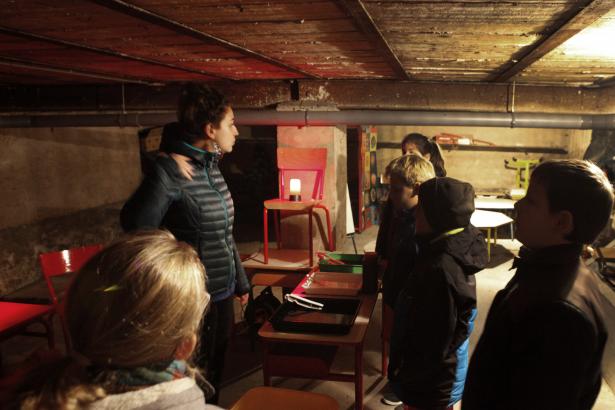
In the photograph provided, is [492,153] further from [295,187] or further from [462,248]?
[462,248]

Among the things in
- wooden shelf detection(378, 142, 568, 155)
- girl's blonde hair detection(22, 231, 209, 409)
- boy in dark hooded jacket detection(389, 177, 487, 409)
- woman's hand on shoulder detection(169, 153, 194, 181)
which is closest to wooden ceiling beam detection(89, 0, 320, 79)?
woman's hand on shoulder detection(169, 153, 194, 181)

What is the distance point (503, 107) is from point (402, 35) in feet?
8.57

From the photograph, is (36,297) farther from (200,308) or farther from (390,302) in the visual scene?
(200,308)

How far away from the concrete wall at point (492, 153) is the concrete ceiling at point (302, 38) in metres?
5.47

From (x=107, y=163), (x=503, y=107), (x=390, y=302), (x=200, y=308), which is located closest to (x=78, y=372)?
(x=200, y=308)

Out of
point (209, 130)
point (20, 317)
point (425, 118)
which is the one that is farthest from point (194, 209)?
point (425, 118)

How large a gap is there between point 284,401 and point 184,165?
4.01 feet

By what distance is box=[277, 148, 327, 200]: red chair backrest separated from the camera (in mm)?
4434

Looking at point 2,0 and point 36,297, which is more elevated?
point 2,0

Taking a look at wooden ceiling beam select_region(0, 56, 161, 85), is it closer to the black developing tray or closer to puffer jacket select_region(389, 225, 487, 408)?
the black developing tray

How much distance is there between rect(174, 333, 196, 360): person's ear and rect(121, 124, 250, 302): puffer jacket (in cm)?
116

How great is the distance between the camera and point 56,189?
652cm

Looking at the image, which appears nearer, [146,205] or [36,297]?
[146,205]

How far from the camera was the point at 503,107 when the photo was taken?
457cm
